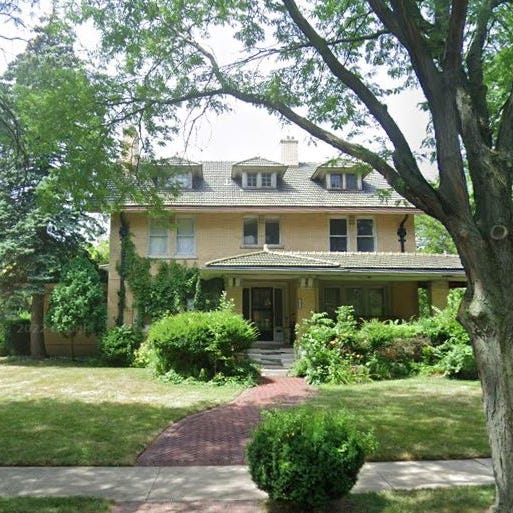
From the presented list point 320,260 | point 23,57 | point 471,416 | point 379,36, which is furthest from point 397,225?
point 23,57

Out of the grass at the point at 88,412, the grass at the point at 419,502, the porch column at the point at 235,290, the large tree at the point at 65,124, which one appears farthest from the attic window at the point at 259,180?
the grass at the point at 419,502

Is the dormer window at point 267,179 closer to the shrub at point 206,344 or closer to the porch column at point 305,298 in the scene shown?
the porch column at point 305,298

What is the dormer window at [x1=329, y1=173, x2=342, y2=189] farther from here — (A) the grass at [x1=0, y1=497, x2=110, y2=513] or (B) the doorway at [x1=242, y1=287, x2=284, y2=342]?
(A) the grass at [x1=0, y1=497, x2=110, y2=513]

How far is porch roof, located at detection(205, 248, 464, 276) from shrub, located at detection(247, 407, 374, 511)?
42.9ft

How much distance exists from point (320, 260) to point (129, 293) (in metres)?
8.43

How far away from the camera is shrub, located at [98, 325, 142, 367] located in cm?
1962

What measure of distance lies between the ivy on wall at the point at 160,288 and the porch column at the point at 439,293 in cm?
856

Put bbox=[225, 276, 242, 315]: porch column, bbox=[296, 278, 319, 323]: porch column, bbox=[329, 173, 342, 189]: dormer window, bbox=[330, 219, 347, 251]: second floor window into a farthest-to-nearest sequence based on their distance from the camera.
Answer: bbox=[329, 173, 342, 189]: dormer window → bbox=[330, 219, 347, 251]: second floor window → bbox=[225, 276, 242, 315]: porch column → bbox=[296, 278, 319, 323]: porch column

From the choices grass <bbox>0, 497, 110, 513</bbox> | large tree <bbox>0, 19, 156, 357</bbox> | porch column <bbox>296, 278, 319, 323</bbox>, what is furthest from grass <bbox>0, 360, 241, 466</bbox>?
porch column <bbox>296, 278, 319, 323</bbox>

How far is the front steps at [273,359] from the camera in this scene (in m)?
17.0

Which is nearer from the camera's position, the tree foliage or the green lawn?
the green lawn

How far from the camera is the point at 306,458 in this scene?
5.04 metres

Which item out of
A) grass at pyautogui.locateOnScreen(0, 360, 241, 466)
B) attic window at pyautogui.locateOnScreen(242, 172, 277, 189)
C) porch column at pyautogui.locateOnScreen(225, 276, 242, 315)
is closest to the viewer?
grass at pyautogui.locateOnScreen(0, 360, 241, 466)

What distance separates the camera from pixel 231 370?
14.9 meters
